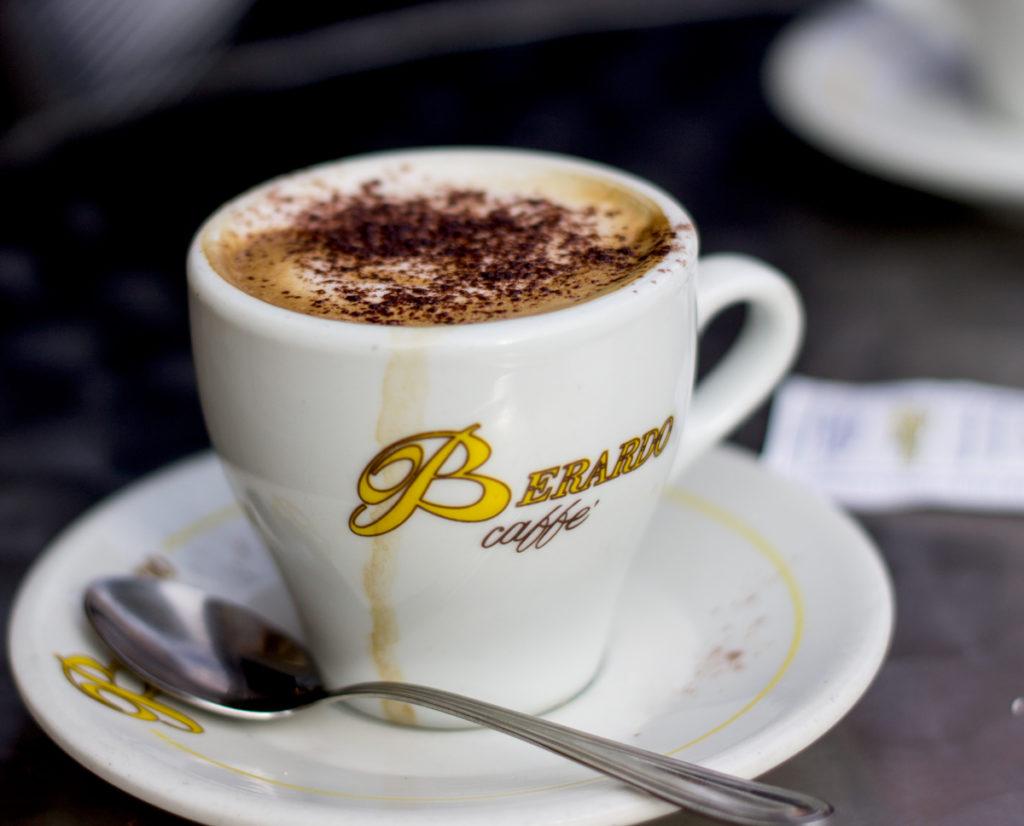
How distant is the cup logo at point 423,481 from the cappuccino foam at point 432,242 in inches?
2.8

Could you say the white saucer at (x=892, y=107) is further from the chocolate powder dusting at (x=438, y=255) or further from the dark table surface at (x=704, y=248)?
the chocolate powder dusting at (x=438, y=255)

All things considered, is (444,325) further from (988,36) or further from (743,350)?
(988,36)

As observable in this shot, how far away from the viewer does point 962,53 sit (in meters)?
1.79

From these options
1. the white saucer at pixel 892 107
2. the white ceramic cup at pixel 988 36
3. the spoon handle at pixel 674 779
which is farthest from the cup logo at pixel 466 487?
the white ceramic cup at pixel 988 36

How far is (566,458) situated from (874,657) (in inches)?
9.0

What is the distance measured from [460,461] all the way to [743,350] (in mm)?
333

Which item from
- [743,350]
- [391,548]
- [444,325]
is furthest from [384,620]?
[743,350]

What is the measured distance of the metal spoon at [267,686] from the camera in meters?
0.65

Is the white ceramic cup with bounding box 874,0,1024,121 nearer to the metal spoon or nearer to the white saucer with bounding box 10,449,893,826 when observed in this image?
the white saucer with bounding box 10,449,893,826

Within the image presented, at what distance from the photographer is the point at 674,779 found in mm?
654

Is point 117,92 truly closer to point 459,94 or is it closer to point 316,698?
point 459,94

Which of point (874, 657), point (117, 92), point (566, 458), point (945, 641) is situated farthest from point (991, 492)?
point (117, 92)

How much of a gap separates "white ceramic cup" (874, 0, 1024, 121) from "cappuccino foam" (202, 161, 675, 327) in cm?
90

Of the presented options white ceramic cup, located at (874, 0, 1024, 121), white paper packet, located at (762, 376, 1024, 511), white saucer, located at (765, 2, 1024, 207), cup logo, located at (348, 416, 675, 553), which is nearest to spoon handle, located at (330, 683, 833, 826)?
cup logo, located at (348, 416, 675, 553)
